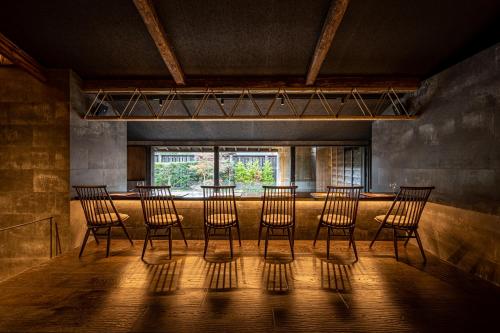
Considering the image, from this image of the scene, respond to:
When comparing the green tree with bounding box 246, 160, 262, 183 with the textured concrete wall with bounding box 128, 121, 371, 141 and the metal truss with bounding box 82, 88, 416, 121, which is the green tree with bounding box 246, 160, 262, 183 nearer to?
the textured concrete wall with bounding box 128, 121, 371, 141

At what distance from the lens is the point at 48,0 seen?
316cm

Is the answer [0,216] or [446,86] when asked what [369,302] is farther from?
[0,216]

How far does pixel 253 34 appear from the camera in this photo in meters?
3.63

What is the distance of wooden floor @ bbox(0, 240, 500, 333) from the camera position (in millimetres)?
2184

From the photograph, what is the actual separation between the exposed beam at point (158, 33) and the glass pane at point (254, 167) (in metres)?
5.07

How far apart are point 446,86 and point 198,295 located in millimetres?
4479

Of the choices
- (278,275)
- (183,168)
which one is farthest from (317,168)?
(278,275)

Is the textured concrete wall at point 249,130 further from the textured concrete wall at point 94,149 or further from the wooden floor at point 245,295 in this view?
the wooden floor at point 245,295

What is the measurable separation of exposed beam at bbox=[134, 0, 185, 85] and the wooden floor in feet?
9.58

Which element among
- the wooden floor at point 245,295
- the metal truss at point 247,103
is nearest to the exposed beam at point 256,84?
the metal truss at point 247,103

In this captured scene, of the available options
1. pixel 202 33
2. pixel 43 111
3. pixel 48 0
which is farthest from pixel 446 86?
pixel 43 111

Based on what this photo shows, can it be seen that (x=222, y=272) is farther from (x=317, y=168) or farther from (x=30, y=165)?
(x=317, y=168)

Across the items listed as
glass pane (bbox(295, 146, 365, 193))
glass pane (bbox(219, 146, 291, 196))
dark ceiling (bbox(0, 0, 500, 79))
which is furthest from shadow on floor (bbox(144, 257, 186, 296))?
glass pane (bbox(295, 146, 365, 193))

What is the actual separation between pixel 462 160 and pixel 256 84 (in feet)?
10.9
